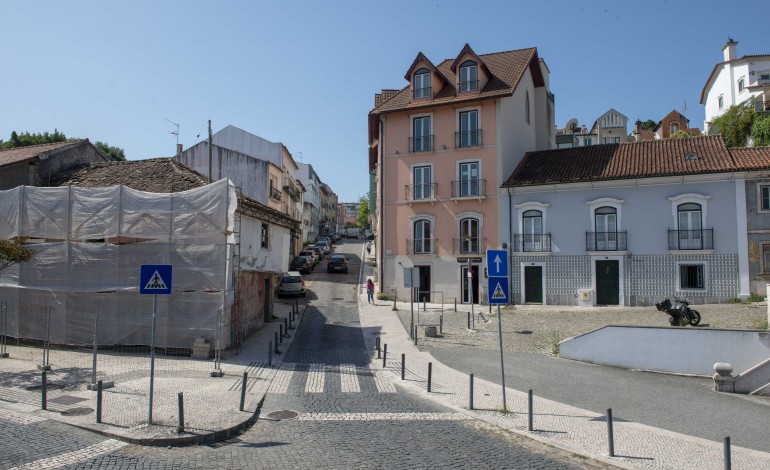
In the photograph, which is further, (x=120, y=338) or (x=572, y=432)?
(x=120, y=338)

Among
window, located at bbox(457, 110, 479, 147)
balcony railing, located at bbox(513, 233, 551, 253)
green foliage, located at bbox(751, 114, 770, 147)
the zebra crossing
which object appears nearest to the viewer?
the zebra crossing

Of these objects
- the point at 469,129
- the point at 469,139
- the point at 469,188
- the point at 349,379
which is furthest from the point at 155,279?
the point at 469,129

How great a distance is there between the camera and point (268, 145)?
45.1 metres

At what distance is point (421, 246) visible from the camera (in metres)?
30.2

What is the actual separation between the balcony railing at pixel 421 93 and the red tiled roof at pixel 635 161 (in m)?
6.93

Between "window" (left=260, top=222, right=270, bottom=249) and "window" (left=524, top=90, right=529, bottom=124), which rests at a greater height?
"window" (left=524, top=90, right=529, bottom=124)

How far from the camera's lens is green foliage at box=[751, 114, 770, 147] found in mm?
31297

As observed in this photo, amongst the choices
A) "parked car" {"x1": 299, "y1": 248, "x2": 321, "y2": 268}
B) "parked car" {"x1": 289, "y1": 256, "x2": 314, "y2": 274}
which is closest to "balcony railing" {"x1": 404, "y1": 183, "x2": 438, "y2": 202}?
"parked car" {"x1": 289, "y1": 256, "x2": 314, "y2": 274}

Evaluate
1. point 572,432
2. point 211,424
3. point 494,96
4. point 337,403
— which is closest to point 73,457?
point 211,424

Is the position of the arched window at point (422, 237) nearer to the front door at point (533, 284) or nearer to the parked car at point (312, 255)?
the front door at point (533, 284)

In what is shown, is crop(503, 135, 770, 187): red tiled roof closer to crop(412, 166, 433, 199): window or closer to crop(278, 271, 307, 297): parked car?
crop(412, 166, 433, 199): window

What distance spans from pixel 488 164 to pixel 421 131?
4636 millimetres

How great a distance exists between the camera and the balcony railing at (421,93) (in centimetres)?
3084

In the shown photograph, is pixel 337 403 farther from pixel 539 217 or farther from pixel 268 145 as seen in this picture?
pixel 268 145
